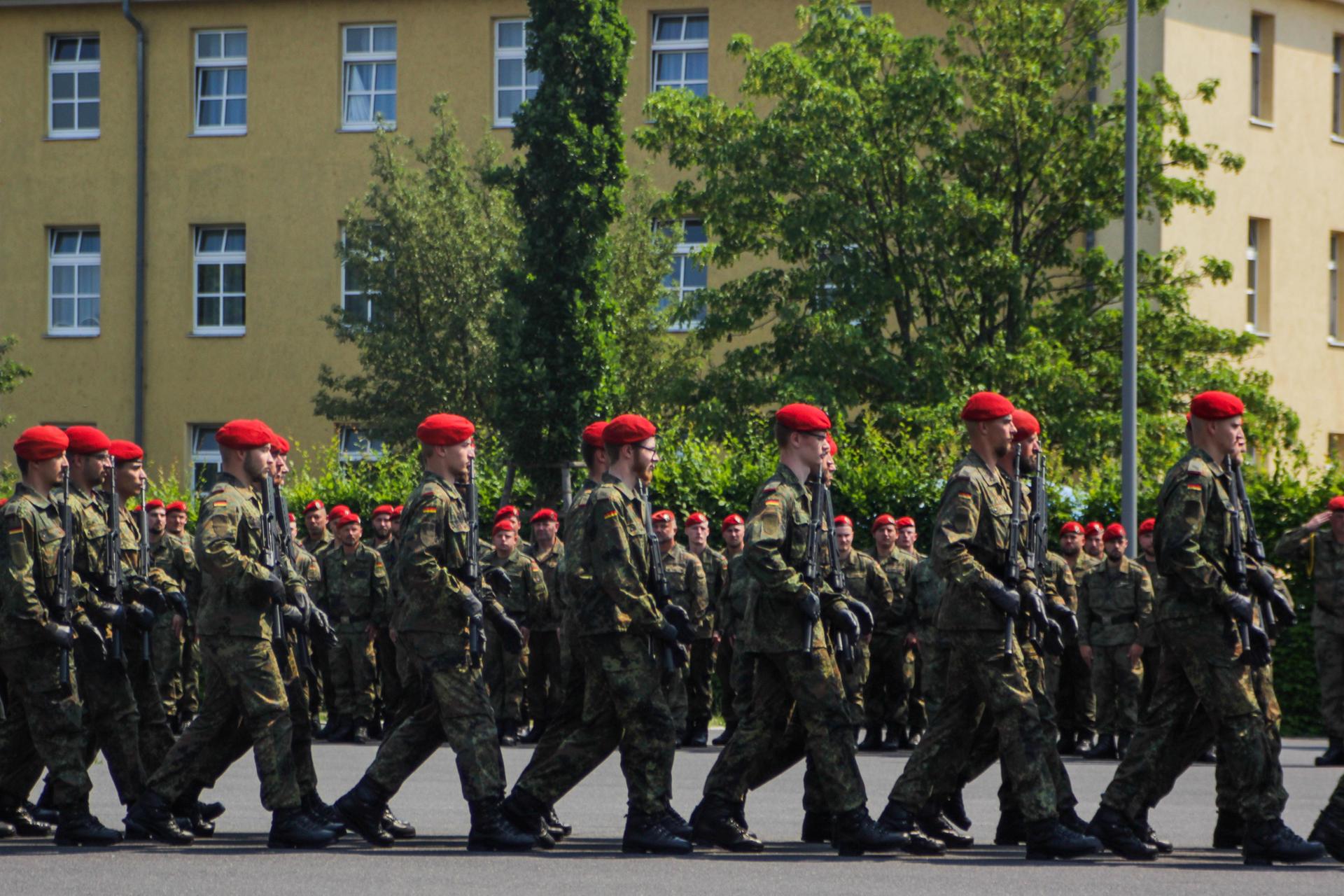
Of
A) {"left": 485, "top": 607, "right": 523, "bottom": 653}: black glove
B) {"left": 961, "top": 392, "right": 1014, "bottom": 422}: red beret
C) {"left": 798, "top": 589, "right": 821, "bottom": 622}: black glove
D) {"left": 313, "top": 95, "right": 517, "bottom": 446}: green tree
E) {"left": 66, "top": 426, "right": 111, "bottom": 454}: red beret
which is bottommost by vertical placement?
{"left": 485, "top": 607, "right": 523, "bottom": 653}: black glove

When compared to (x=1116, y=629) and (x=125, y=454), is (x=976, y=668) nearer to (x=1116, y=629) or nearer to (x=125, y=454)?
(x=125, y=454)

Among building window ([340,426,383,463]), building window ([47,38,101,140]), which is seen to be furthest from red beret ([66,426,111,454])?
building window ([47,38,101,140])

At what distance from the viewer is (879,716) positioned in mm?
18469

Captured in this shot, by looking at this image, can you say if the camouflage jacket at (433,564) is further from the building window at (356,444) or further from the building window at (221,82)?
the building window at (221,82)

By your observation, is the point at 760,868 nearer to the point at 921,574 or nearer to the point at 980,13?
the point at 921,574

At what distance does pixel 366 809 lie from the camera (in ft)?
33.7

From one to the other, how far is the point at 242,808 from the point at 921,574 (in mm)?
6958

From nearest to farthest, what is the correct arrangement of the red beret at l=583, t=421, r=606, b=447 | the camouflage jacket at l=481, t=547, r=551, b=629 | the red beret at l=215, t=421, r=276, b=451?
the red beret at l=215, t=421, r=276, b=451 → the red beret at l=583, t=421, r=606, b=447 → the camouflage jacket at l=481, t=547, r=551, b=629

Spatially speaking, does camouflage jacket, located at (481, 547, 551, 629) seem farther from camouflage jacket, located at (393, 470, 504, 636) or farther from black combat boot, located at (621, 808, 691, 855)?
black combat boot, located at (621, 808, 691, 855)

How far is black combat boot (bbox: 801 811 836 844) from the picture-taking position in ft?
34.8

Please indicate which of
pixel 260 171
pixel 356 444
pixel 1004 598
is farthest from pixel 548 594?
pixel 260 171

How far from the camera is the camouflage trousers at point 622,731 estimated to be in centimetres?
1002

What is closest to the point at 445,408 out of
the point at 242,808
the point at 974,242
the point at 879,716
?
the point at 974,242

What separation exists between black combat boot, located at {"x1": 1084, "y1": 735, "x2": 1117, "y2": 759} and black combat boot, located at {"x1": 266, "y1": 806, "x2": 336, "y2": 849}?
8.86 m
